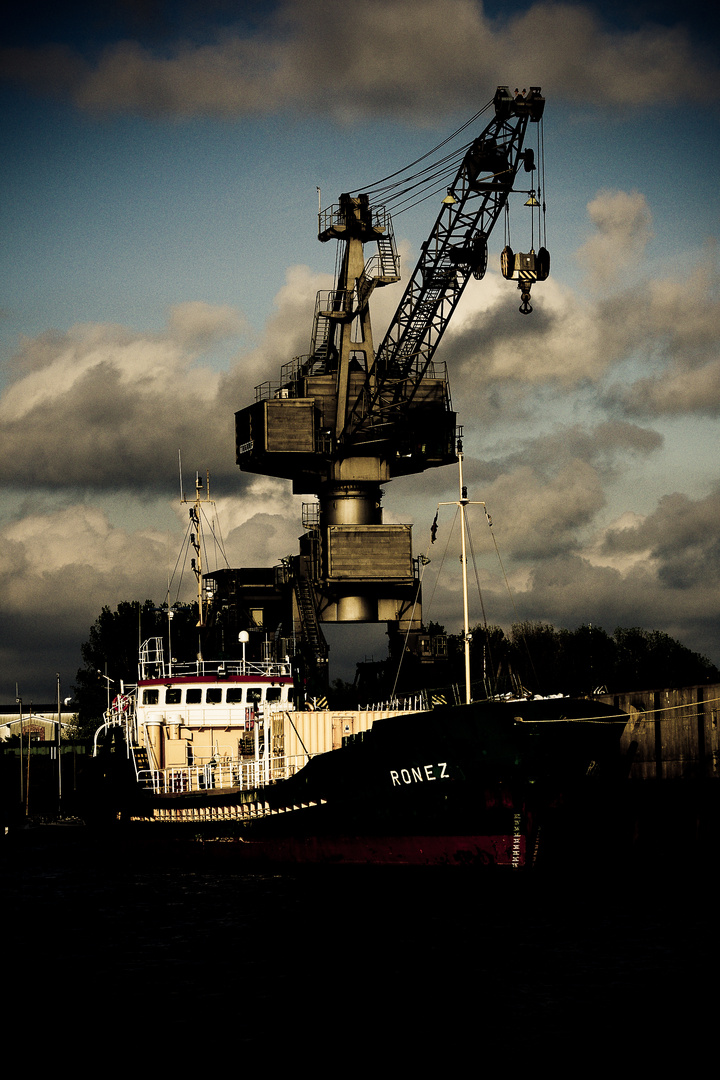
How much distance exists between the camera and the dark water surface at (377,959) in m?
21.3

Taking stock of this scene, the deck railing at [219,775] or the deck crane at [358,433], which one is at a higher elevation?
the deck crane at [358,433]

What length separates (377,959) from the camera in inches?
Result: 1048

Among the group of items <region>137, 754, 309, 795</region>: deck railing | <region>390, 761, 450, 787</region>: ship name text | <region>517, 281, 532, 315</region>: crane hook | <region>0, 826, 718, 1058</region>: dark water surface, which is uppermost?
<region>517, 281, 532, 315</region>: crane hook

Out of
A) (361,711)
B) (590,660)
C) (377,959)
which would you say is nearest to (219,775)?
(361,711)

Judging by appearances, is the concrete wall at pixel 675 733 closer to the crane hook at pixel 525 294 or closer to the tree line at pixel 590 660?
the crane hook at pixel 525 294

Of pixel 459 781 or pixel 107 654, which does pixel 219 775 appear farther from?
pixel 107 654

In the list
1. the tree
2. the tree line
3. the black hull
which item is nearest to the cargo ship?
the black hull

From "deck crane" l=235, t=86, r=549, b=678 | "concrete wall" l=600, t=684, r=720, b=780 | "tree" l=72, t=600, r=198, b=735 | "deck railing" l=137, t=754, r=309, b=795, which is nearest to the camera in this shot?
"concrete wall" l=600, t=684, r=720, b=780

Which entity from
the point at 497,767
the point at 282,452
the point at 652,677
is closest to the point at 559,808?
the point at 497,767

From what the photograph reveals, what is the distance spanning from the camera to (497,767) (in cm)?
3369

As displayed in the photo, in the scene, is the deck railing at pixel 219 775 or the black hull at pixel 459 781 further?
the deck railing at pixel 219 775

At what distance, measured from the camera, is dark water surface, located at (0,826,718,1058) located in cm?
2134

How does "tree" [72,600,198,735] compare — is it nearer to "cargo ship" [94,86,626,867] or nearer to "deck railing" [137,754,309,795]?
"cargo ship" [94,86,626,867]

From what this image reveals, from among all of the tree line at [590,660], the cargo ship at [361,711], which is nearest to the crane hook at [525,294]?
the cargo ship at [361,711]
